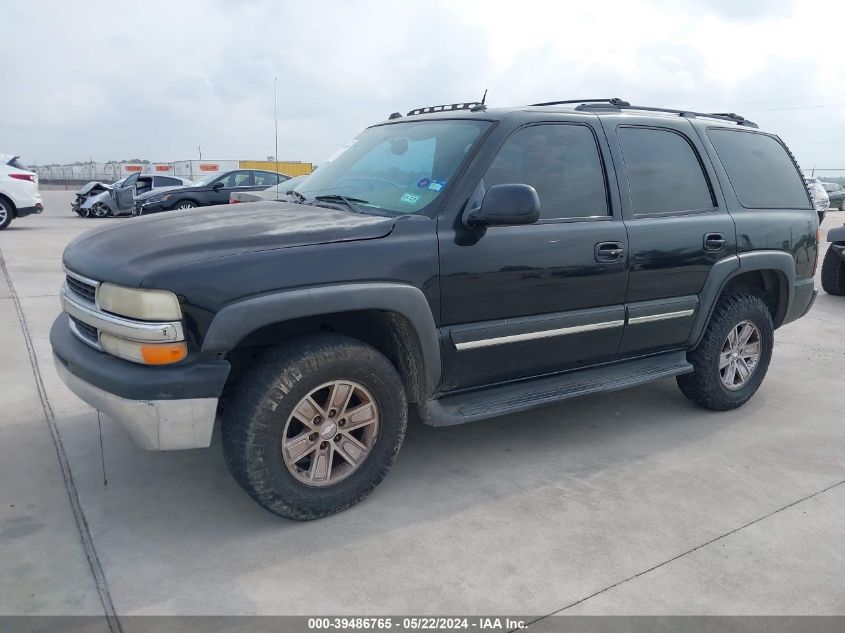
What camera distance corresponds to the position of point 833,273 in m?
9.03

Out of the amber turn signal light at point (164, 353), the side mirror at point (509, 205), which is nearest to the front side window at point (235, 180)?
the side mirror at point (509, 205)

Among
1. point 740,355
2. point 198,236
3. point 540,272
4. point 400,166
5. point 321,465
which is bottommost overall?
point 321,465

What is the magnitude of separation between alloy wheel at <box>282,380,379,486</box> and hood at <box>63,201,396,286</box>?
0.66 m

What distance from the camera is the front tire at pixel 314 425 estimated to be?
292 cm

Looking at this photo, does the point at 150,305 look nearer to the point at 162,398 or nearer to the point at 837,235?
the point at 162,398

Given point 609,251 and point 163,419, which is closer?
point 163,419

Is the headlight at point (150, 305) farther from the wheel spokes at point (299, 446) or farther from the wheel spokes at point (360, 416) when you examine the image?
the wheel spokes at point (360, 416)

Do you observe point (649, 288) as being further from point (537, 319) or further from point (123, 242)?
point (123, 242)

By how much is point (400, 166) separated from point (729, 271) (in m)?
2.20

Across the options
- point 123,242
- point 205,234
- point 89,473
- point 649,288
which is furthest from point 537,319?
point 89,473

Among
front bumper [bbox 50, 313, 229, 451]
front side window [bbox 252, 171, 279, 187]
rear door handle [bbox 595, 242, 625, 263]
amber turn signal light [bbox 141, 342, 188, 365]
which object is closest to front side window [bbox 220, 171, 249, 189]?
front side window [bbox 252, 171, 279, 187]

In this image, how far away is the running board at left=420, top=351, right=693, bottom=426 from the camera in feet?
11.3

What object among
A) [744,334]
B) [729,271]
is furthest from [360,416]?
[744,334]

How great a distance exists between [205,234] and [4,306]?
4.95 metres
